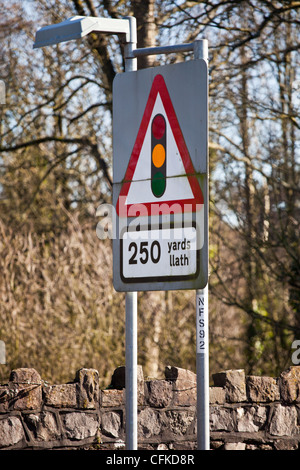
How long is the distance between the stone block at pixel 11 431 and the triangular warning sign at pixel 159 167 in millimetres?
1855

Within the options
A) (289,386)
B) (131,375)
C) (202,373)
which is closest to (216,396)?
(289,386)

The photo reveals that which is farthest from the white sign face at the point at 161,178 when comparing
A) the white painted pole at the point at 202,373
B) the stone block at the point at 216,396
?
the stone block at the point at 216,396

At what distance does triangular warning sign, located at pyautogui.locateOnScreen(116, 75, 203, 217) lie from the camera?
9.65 ft

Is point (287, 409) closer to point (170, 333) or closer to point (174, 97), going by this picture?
point (174, 97)

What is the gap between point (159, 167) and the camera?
120 inches

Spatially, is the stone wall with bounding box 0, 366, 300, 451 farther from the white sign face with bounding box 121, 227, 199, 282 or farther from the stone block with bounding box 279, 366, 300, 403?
the white sign face with bounding box 121, 227, 199, 282

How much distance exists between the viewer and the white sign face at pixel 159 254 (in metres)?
2.89

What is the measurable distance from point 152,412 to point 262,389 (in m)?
0.82

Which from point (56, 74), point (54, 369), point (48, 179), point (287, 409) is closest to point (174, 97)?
point (287, 409)

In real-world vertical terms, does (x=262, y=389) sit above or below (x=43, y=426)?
above

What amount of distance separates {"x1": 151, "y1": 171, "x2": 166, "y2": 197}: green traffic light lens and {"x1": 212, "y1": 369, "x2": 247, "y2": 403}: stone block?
210 centimetres

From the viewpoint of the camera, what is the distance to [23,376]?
A: 4398 millimetres

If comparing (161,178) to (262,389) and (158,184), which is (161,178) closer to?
(158,184)

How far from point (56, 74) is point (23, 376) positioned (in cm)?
815
